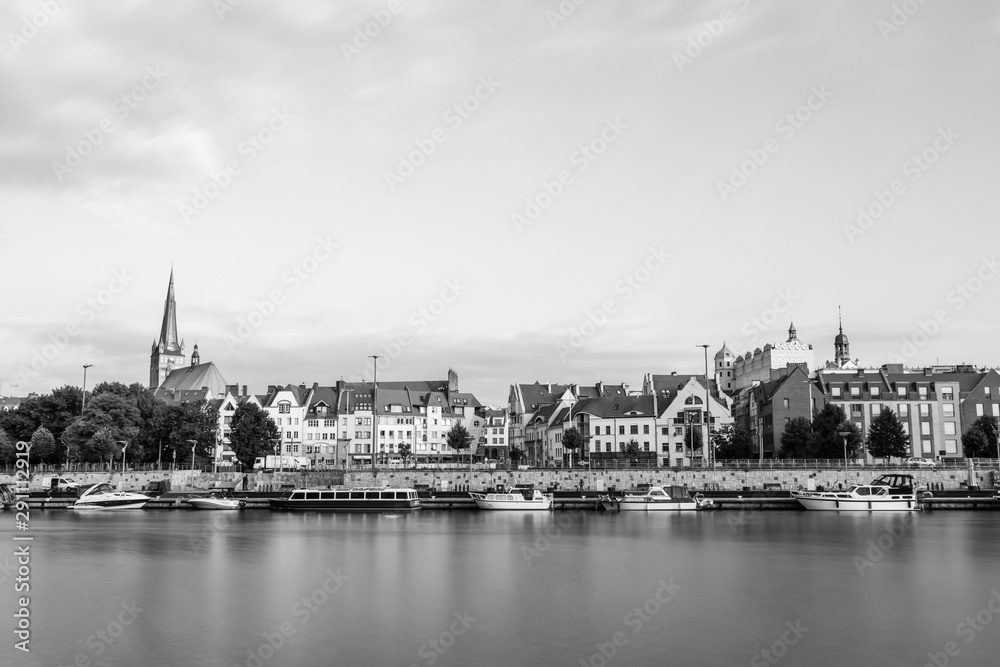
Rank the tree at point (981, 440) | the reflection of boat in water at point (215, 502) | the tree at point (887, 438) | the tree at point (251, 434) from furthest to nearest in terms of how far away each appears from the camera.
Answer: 1. the tree at point (981, 440)
2. the tree at point (251, 434)
3. the tree at point (887, 438)
4. the reflection of boat in water at point (215, 502)

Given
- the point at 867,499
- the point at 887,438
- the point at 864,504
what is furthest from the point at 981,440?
the point at 864,504

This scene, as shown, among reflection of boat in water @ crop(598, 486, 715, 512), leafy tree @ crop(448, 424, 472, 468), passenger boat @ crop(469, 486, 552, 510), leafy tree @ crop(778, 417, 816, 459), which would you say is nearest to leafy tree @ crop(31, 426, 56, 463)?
leafy tree @ crop(448, 424, 472, 468)

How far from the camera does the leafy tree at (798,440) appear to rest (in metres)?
102

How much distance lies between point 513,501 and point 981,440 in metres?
57.2

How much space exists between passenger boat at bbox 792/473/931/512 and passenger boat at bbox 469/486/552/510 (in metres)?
23.6

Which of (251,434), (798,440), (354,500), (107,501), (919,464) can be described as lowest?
(107,501)

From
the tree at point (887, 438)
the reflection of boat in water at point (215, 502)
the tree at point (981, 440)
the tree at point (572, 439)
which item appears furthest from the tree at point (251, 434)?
the tree at point (981, 440)

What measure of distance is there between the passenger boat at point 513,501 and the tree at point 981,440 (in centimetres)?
5317

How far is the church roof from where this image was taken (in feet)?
591

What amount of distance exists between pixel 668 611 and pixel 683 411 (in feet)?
290

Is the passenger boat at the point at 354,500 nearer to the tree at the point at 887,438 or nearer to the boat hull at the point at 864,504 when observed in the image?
the boat hull at the point at 864,504

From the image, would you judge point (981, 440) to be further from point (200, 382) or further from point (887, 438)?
point (200, 382)

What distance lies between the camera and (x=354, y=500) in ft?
262

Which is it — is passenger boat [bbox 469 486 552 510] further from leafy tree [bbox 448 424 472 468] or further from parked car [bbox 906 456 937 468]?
leafy tree [bbox 448 424 472 468]
